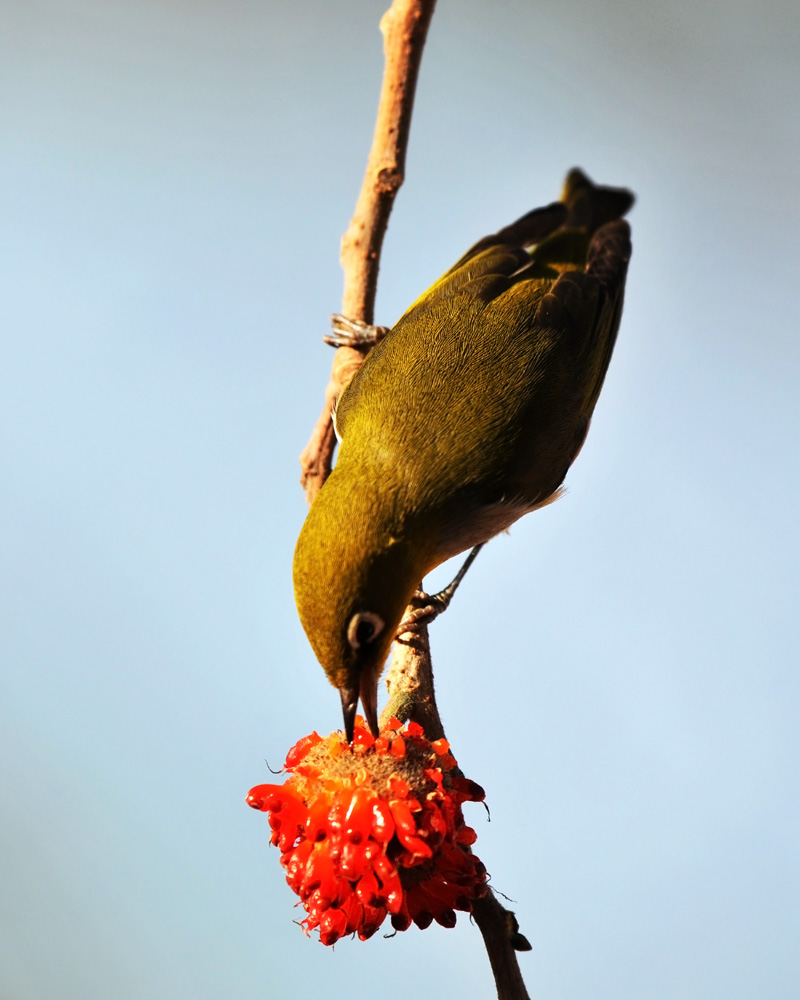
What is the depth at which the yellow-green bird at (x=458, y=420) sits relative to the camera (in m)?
1.76

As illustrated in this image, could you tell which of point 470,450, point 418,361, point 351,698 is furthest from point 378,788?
point 418,361

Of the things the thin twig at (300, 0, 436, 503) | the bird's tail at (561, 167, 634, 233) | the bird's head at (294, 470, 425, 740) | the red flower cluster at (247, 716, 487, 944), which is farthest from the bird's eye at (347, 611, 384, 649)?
the bird's tail at (561, 167, 634, 233)

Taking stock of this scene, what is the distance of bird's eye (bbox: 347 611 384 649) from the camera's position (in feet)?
5.61

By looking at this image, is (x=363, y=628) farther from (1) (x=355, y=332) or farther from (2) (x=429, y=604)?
(1) (x=355, y=332)

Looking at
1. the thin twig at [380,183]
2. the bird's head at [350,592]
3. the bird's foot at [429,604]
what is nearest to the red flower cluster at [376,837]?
the bird's head at [350,592]

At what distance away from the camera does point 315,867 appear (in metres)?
1.28

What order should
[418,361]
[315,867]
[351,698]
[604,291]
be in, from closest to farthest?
[315,867] < [351,698] < [418,361] < [604,291]

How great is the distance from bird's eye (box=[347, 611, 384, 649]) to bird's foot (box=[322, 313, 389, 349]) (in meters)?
1.10

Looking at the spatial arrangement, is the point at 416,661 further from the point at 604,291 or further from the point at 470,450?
the point at 604,291

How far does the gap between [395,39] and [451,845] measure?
2.06 meters

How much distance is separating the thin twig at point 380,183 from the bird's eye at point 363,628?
2.09ft

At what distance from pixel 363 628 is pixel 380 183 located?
1.34 meters

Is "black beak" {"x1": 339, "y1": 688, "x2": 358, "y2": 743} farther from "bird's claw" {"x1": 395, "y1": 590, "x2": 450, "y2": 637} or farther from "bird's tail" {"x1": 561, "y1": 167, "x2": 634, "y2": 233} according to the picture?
"bird's tail" {"x1": 561, "y1": 167, "x2": 634, "y2": 233}

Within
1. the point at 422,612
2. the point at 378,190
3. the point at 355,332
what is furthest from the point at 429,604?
the point at 378,190
